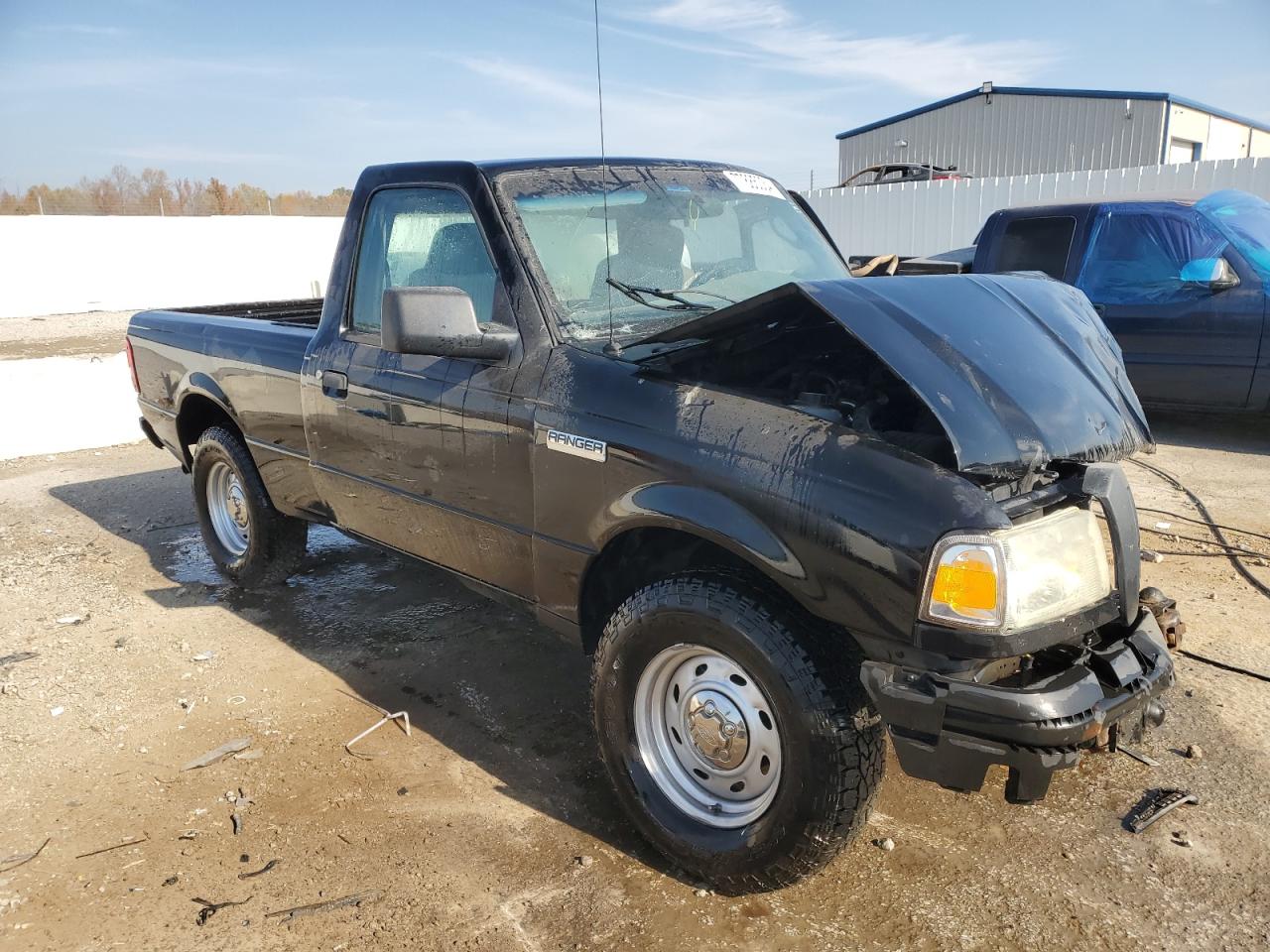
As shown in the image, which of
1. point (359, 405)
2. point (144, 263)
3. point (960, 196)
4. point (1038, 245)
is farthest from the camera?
point (144, 263)

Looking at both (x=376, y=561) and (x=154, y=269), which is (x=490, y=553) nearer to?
(x=376, y=561)

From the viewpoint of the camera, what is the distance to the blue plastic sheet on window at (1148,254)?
739 cm

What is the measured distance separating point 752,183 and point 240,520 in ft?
10.8

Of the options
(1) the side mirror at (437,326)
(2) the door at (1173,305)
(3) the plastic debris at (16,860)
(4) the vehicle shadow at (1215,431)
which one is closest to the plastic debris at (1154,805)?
(1) the side mirror at (437,326)

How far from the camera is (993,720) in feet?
7.11

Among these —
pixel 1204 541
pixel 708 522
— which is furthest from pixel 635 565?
pixel 1204 541

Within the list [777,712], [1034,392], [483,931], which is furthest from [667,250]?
[483,931]

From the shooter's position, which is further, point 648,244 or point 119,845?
point 648,244

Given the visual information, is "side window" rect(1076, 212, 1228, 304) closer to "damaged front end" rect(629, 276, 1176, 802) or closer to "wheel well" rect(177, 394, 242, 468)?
"damaged front end" rect(629, 276, 1176, 802)

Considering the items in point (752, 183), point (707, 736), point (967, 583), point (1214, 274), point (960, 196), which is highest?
point (960, 196)

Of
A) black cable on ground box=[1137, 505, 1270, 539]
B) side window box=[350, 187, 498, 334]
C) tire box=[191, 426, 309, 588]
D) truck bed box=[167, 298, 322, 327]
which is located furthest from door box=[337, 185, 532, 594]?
black cable on ground box=[1137, 505, 1270, 539]

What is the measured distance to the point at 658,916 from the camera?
102 inches

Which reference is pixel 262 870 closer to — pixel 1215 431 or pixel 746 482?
Answer: pixel 746 482

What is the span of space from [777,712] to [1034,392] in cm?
107
